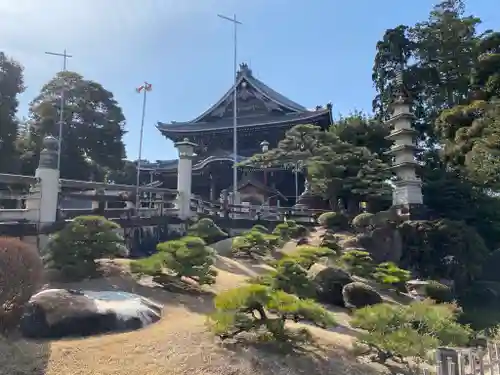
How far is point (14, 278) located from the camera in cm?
646

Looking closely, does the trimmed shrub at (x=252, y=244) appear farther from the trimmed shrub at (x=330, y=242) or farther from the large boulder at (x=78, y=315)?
the large boulder at (x=78, y=315)

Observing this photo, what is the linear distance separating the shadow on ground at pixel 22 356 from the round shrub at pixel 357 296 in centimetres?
788

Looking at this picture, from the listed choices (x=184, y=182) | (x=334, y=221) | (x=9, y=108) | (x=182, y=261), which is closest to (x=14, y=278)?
(x=182, y=261)

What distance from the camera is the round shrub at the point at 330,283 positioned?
12.2 meters

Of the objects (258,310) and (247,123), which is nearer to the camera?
(258,310)

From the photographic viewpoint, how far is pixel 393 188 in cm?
2280

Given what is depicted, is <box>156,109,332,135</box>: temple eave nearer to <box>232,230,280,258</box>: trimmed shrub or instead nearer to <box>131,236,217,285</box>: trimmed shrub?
<box>232,230,280,258</box>: trimmed shrub

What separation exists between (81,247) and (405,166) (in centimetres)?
1787

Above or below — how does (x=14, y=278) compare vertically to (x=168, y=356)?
above

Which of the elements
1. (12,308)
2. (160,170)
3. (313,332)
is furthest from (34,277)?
(160,170)

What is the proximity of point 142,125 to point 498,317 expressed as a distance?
66.9ft

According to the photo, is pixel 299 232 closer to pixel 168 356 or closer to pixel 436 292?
pixel 436 292

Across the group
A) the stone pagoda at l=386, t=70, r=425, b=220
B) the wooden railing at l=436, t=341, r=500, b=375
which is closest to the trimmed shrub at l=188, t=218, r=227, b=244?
the wooden railing at l=436, t=341, r=500, b=375

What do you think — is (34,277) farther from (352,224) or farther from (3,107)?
(3,107)
